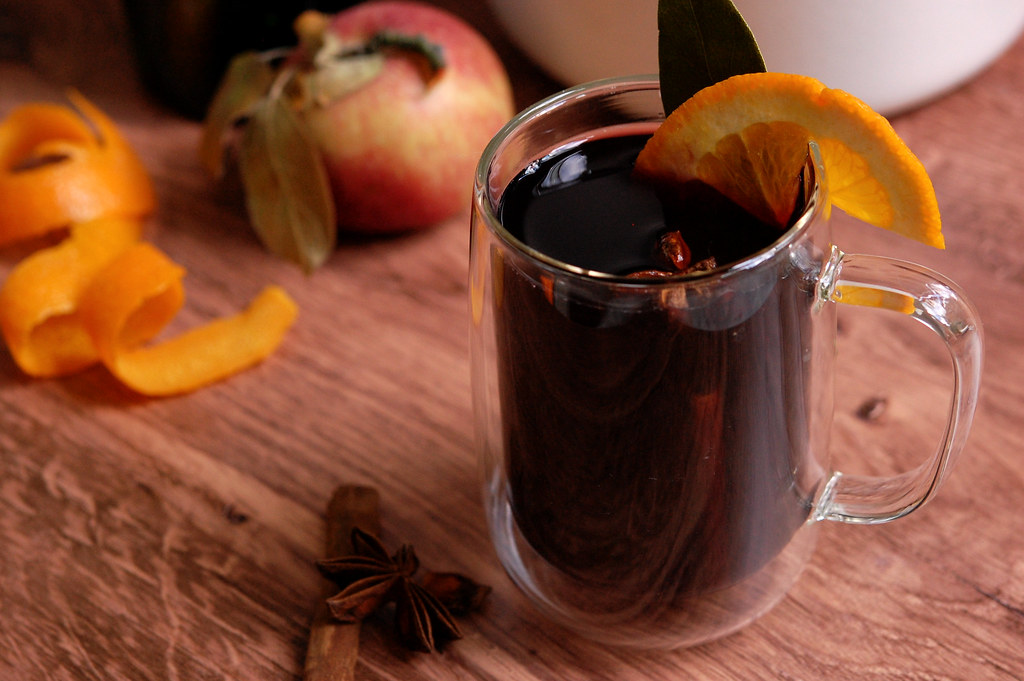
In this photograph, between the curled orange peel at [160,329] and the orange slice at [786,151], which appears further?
the curled orange peel at [160,329]

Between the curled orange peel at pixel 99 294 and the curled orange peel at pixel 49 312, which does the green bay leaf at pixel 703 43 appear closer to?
the curled orange peel at pixel 99 294

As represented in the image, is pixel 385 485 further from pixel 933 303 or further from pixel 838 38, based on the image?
pixel 838 38

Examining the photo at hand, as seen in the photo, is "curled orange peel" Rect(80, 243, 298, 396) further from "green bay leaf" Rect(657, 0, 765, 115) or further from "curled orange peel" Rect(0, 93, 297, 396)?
"green bay leaf" Rect(657, 0, 765, 115)

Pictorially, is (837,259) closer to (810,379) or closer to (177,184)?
(810,379)

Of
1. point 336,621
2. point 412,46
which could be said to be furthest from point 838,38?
point 336,621

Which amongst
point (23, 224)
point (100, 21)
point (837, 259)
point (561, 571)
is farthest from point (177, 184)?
point (837, 259)

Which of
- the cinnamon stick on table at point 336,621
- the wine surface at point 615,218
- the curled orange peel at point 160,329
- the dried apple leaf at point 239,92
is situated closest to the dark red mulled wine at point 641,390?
the wine surface at point 615,218
